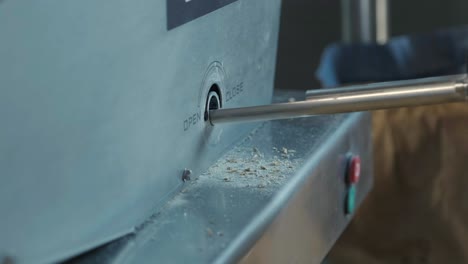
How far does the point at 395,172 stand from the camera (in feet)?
4.22

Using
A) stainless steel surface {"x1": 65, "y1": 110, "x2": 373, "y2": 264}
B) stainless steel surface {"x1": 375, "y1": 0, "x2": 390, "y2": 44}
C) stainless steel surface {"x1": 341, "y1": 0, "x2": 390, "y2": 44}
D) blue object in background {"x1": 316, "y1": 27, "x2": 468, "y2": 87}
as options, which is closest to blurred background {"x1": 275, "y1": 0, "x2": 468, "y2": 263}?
blue object in background {"x1": 316, "y1": 27, "x2": 468, "y2": 87}

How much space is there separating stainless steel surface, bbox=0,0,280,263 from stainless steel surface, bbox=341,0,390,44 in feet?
4.35

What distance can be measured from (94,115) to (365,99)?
0.64ft

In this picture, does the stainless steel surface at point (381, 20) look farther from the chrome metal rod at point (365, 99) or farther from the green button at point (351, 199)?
the chrome metal rod at point (365, 99)

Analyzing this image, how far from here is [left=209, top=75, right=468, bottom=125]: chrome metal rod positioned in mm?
546

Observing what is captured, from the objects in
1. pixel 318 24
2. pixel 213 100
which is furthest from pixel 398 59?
pixel 213 100

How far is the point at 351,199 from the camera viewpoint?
75 centimetres

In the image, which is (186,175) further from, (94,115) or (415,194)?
(415,194)

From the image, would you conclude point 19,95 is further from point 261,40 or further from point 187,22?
point 261,40

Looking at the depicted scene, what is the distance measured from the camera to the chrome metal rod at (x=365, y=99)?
0.55m

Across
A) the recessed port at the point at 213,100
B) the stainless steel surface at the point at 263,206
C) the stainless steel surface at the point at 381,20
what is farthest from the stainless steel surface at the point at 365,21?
the recessed port at the point at 213,100

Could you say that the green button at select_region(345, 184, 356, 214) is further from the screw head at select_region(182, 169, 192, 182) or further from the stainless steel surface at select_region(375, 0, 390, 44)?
the stainless steel surface at select_region(375, 0, 390, 44)

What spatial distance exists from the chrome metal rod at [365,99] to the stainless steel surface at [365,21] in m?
1.33

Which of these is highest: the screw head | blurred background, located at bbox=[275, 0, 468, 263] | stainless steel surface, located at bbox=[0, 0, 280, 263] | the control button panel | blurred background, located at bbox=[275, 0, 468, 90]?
blurred background, located at bbox=[275, 0, 468, 90]
